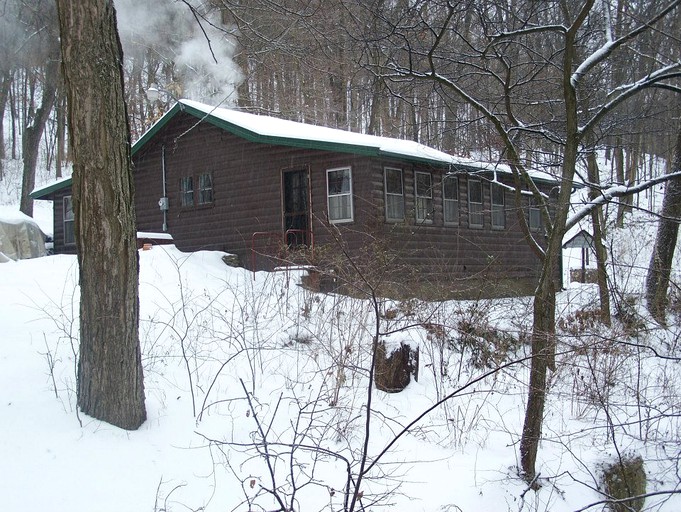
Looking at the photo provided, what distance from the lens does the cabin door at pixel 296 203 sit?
15453mm

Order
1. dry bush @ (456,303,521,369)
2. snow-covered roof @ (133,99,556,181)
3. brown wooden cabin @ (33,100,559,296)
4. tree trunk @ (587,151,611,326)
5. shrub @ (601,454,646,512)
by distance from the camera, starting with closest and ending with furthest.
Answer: shrub @ (601,454,646,512) < tree trunk @ (587,151,611,326) < dry bush @ (456,303,521,369) < snow-covered roof @ (133,99,556,181) < brown wooden cabin @ (33,100,559,296)

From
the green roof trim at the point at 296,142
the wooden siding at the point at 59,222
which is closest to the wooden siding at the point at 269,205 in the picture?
the green roof trim at the point at 296,142

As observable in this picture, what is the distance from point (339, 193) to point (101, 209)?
9843 millimetres

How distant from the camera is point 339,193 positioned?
572 inches

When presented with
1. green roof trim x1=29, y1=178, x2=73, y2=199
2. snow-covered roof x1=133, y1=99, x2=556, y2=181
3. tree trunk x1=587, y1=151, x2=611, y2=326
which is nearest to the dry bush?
tree trunk x1=587, y1=151, x2=611, y2=326

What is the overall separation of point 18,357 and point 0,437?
1.63m

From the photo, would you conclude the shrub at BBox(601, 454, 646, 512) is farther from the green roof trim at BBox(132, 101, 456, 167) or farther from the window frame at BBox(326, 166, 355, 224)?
the window frame at BBox(326, 166, 355, 224)

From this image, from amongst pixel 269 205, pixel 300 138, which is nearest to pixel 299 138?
pixel 300 138

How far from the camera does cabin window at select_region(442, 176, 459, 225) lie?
54.5ft

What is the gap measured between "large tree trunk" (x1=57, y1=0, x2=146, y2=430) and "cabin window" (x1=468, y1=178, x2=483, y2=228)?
13.4 metres

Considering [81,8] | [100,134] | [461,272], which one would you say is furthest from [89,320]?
[461,272]

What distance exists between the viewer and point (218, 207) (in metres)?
16.3

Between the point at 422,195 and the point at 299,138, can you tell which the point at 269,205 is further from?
the point at 422,195

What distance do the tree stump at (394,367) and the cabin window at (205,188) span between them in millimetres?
9822
